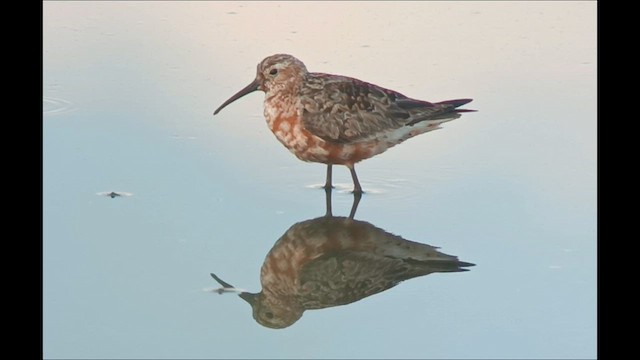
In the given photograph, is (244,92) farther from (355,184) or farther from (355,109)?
(355,184)

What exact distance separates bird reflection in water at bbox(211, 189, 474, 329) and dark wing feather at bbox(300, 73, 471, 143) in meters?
0.76

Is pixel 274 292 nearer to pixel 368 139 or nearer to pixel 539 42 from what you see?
pixel 368 139

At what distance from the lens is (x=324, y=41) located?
445 inches

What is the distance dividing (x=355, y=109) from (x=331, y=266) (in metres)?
1.64

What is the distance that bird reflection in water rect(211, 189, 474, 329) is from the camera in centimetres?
735

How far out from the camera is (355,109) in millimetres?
9102

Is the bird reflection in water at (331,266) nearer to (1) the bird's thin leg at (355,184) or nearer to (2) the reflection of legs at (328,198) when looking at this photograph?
(2) the reflection of legs at (328,198)

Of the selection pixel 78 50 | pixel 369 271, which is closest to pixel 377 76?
pixel 78 50

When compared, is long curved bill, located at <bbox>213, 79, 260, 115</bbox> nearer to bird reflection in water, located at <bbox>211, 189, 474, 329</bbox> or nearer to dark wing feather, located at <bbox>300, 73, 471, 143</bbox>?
dark wing feather, located at <bbox>300, 73, 471, 143</bbox>

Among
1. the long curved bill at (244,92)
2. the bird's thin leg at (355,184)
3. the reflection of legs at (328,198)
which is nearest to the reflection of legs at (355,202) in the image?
the bird's thin leg at (355,184)

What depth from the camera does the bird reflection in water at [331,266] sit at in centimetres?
735

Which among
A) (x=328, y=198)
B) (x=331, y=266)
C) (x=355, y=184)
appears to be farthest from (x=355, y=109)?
(x=331, y=266)

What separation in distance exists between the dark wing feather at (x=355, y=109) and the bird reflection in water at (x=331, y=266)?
756 mm

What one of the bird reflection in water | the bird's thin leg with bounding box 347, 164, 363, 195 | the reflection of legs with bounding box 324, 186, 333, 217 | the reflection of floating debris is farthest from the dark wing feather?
the reflection of floating debris
